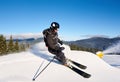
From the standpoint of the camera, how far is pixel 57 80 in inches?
448

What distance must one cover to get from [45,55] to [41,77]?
366 cm

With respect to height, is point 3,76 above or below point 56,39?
below

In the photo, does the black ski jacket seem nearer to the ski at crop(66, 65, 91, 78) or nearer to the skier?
the skier

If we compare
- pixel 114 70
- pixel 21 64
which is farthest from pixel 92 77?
pixel 21 64

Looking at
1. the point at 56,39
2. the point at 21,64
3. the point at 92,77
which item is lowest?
the point at 92,77

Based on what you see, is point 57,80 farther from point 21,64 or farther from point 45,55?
point 45,55

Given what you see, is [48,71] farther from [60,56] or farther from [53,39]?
[53,39]

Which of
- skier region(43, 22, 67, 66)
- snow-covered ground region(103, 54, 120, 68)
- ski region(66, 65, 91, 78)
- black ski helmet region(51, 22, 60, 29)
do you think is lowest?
snow-covered ground region(103, 54, 120, 68)

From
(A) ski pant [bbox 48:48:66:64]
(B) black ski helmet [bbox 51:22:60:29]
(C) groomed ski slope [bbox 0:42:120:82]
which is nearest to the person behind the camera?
(C) groomed ski slope [bbox 0:42:120:82]

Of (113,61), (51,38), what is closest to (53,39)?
(51,38)

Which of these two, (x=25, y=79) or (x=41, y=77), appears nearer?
(x=25, y=79)

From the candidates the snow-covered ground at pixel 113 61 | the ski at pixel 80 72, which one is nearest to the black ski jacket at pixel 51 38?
the ski at pixel 80 72

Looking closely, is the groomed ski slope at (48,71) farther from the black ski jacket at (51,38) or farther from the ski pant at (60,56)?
the black ski jacket at (51,38)

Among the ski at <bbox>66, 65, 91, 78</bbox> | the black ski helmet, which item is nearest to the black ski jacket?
the black ski helmet
